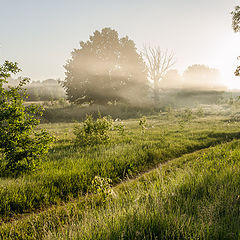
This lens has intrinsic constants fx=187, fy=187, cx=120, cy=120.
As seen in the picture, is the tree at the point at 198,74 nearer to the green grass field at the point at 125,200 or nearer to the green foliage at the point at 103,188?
the green grass field at the point at 125,200

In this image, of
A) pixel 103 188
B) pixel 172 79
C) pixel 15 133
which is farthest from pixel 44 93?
pixel 103 188

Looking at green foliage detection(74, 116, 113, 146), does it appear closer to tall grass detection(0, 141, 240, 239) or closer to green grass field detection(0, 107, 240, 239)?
green grass field detection(0, 107, 240, 239)

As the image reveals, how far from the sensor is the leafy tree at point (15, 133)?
5520 millimetres

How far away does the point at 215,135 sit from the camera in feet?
41.0

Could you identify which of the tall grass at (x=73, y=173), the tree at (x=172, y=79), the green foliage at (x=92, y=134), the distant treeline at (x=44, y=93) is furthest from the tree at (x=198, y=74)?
the tall grass at (x=73, y=173)

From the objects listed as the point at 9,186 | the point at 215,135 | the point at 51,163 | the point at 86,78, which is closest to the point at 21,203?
the point at 9,186

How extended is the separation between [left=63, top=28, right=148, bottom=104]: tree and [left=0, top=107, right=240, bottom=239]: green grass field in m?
28.3

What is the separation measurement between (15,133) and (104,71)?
107ft

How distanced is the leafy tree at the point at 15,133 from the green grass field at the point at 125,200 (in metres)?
0.60

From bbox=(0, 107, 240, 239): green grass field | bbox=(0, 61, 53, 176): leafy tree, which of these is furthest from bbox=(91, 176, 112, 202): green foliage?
bbox=(0, 61, 53, 176): leafy tree

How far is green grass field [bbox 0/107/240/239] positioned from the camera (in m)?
2.67

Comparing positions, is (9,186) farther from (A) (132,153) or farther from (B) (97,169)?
(A) (132,153)

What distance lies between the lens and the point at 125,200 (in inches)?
158

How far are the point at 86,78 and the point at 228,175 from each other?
34.0 metres
